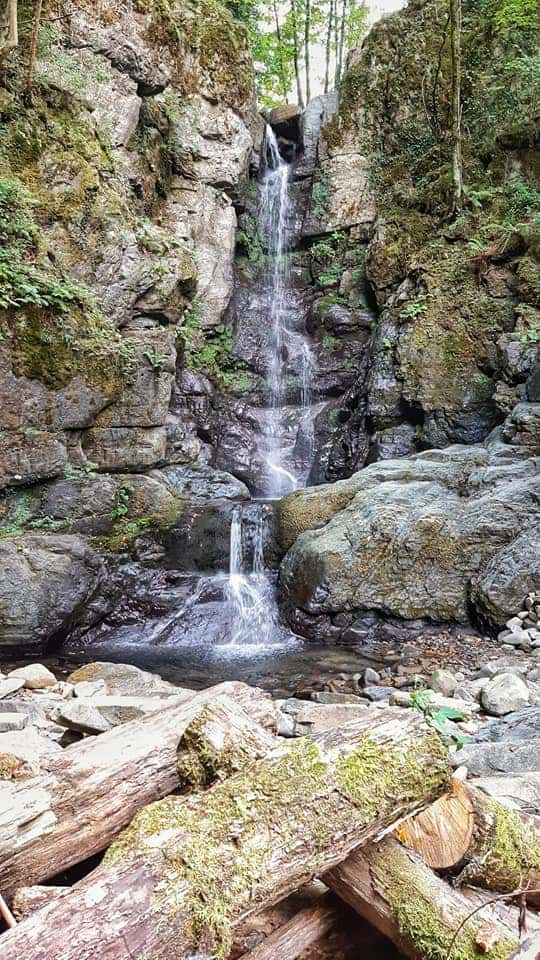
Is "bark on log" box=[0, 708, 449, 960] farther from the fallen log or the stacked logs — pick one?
the fallen log

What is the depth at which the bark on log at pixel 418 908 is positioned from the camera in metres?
1.55

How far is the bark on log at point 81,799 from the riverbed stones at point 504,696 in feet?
10.2

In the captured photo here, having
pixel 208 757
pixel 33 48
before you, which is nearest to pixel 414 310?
pixel 33 48

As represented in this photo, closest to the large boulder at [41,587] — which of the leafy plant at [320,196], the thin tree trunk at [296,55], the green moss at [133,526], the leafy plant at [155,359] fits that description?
the green moss at [133,526]

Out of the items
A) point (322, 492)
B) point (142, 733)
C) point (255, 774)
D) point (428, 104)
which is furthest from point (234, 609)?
point (428, 104)

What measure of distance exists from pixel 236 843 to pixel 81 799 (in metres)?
0.68

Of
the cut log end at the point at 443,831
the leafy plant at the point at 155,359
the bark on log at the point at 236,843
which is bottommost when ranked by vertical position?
the cut log end at the point at 443,831

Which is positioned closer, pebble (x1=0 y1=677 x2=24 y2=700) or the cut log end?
the cut log end

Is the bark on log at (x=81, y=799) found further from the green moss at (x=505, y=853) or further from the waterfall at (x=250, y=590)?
the waterfall at (x=250, y=590)

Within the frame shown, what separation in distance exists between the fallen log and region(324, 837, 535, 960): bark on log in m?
0.07

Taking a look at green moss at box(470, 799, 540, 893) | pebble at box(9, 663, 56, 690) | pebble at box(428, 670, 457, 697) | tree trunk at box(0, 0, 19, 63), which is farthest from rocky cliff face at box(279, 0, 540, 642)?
tree trunk at box(0, 0, 19, 63)

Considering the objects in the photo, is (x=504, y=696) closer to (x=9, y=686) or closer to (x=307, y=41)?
(x=9, y=686)

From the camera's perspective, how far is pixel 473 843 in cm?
180

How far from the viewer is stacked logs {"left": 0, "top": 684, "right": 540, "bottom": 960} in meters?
1.35
